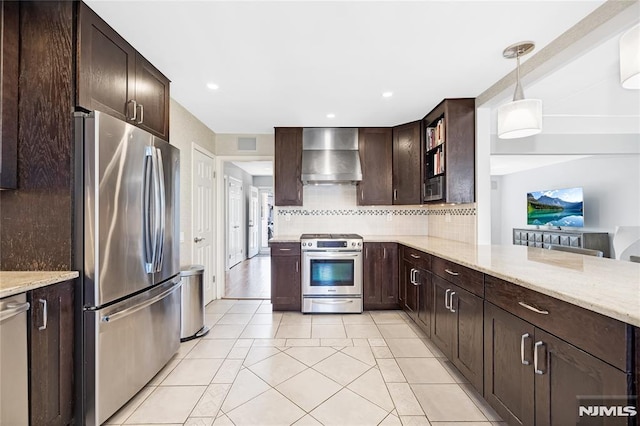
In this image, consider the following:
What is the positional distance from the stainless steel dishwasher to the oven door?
8.30 ft

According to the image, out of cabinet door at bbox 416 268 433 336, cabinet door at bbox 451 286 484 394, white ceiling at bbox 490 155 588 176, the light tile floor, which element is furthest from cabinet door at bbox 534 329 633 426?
white ceiling at bbox 490 155 588 176

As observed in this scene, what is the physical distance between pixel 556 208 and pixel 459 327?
6.13 meters

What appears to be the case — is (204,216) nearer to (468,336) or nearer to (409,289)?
(409,289)

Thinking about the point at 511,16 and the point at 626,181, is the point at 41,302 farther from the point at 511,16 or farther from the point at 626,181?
the point at 626,181

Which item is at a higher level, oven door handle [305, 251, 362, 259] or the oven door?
oven door handle [305, 251, 362, 259]

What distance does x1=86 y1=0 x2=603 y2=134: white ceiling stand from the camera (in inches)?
65.9

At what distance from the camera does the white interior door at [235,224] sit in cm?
637

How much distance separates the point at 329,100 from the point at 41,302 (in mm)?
2737

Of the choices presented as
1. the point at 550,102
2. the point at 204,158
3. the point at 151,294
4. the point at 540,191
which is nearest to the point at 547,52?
the point at 550,102

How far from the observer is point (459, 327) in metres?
2.08

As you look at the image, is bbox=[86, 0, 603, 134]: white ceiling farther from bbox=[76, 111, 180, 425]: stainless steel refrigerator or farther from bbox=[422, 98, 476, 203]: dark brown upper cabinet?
bbox=[76, 111, 180, 425]: stainless steel refrigerator

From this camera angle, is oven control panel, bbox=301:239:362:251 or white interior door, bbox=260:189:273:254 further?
white interior door, bbox=260:189:273:254

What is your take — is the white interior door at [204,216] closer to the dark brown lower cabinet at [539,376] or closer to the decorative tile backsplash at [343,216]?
the decorative tile backsplash at [343,216]

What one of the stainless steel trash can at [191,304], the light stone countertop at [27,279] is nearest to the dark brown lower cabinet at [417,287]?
the stainless steel trash can at [191,304]
